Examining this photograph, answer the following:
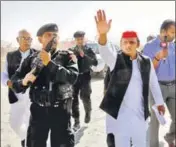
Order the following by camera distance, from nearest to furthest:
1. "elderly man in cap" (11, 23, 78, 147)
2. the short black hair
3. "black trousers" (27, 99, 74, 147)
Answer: "elderly man in cap" (11, 23, 78, 147) → "black trousers" (27, 99, 74, 147) → the short black hair

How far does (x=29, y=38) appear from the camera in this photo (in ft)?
25.9

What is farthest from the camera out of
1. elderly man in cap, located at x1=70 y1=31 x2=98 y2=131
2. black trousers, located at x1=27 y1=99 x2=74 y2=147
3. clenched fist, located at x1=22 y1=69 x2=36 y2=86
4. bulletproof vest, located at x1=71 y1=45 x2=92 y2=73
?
bulletproof vest, located at x1=71 y1=45 x2=92 y2=73

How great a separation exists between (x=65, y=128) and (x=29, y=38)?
8.59 feet

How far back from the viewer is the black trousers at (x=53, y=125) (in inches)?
222

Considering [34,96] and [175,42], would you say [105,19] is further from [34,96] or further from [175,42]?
[175,42]

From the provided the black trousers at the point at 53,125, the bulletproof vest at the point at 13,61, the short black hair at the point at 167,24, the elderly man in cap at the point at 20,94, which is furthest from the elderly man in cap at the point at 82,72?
the black trousers at the point at 53,125

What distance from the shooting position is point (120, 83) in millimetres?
5574

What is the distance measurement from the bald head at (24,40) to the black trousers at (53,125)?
2.29 metres

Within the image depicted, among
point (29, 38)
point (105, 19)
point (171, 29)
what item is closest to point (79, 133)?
point (29, 38)

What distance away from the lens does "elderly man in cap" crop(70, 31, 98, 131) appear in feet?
31.3

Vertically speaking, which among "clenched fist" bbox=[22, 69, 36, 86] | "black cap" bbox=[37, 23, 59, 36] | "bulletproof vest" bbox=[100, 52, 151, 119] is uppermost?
"black cap" bbox=[37, 23, 59, 36]

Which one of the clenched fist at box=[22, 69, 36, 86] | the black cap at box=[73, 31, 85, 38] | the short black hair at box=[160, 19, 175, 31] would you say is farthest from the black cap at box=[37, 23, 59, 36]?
the black cap at box=[73, 31, 85, 38]

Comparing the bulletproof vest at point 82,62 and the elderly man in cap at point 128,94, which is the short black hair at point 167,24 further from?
the bulletproof vest at point 82,62

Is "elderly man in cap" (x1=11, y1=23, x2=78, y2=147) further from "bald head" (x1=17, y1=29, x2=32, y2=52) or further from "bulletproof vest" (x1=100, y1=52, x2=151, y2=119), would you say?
"bald head" (x1=17, y1=29, x2=32, y2=52)
